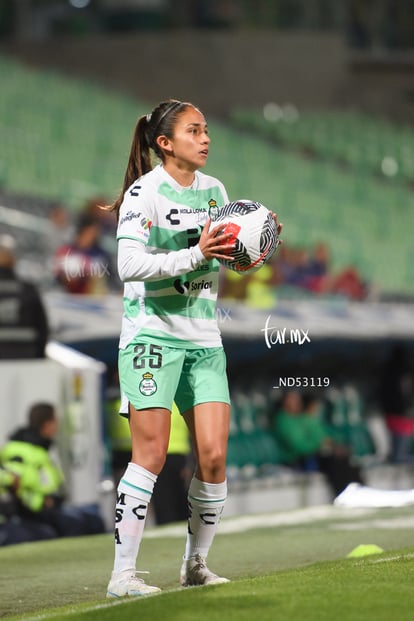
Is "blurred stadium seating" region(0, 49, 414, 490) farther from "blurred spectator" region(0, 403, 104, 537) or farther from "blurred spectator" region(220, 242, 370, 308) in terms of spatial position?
"blurred spectator" region(0, 403, 104, 537)

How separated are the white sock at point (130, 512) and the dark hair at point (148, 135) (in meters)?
1.02

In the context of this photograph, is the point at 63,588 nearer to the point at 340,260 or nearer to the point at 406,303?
the point at 406,303

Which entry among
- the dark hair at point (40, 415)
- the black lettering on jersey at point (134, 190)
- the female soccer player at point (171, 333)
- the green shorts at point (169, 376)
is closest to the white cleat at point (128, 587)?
the female soccer player at point (171, 333)

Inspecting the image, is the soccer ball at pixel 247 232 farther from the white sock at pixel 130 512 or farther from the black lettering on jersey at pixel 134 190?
the white sock at pixel 130 512

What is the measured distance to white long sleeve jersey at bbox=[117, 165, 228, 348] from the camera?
15.6 ft

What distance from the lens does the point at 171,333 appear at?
483 centimetres

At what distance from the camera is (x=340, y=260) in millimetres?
19000

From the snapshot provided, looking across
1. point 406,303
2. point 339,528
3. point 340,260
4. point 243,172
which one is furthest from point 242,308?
point 243,172

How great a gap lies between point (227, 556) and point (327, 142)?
71.5 feet

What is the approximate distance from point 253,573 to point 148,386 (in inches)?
71.3

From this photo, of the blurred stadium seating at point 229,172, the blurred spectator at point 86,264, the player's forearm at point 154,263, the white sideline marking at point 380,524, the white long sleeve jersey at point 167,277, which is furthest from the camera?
the blurred stadium seating at point 229,172

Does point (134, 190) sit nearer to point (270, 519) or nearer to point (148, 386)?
point (148, 386)

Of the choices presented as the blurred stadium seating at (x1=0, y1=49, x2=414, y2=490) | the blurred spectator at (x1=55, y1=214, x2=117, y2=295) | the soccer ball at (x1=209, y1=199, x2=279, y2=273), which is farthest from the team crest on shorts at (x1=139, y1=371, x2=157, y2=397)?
the blurred stadium seating at (x1=0, y1=49, x2=414, y2=490)

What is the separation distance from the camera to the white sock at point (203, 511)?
489cm
